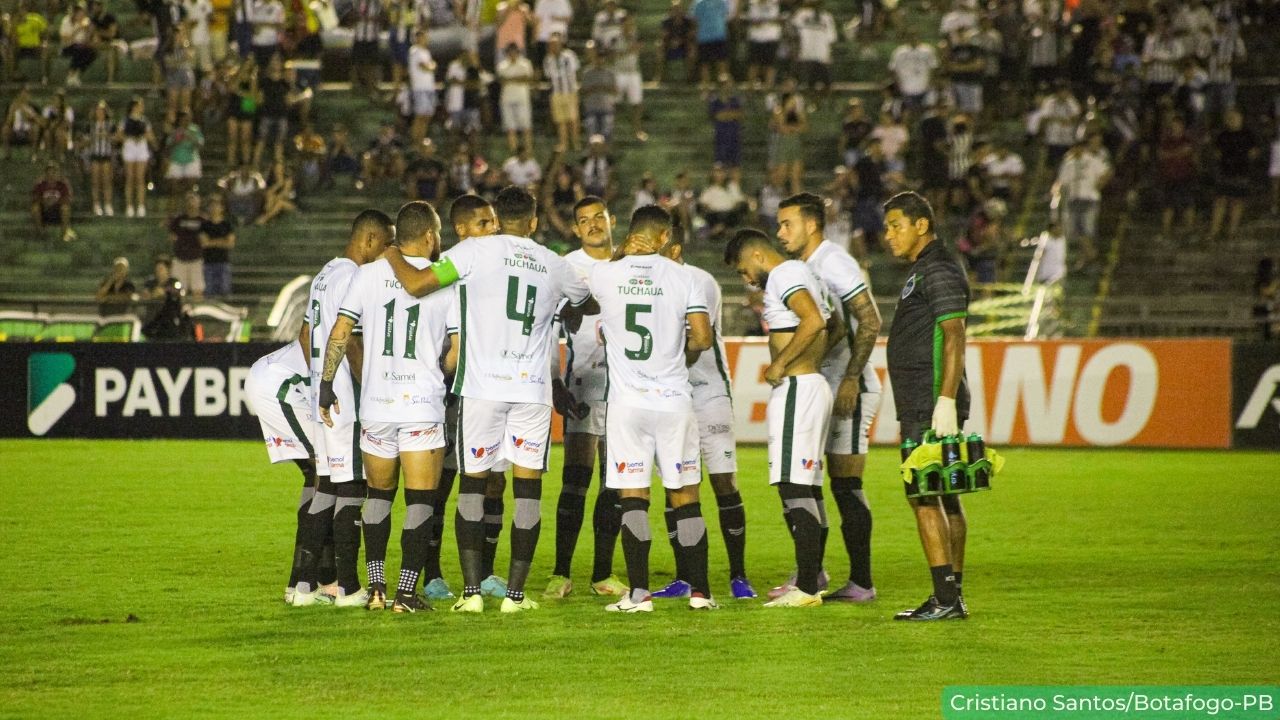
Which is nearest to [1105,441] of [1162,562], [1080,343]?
[1080,343]

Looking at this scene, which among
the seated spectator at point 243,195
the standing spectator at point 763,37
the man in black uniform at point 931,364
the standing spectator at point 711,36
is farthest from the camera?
the standing spectator at point 711,36

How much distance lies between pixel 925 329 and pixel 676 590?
2298 millimetres

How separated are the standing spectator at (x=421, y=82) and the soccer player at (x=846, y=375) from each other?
19275 mm

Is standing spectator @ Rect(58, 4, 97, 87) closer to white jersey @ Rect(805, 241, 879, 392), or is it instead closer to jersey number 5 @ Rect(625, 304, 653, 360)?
white jersey @ Rect(805, 241, 879, 392)

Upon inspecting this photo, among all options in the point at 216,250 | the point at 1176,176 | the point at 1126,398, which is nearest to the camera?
the point at 1126,398

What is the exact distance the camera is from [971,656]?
8.41 meters

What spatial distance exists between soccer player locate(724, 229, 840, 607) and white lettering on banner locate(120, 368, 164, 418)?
13.8m

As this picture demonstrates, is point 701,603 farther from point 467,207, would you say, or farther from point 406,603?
point 467,207

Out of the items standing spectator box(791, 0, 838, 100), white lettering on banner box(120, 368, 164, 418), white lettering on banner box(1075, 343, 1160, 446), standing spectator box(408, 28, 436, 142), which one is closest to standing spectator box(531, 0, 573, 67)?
standing spectator box(408, 28, 436, 142)

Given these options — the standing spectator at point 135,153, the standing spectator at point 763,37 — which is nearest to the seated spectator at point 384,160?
the standing spectator at point 135,153

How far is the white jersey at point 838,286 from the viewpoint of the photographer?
403 inches

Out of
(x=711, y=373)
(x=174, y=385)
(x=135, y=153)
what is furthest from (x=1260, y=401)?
(x=135, y=153)

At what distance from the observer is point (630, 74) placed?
2953 cm

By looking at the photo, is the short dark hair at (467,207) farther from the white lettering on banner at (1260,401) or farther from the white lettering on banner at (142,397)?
the white lettering on banner at (1260,401)
